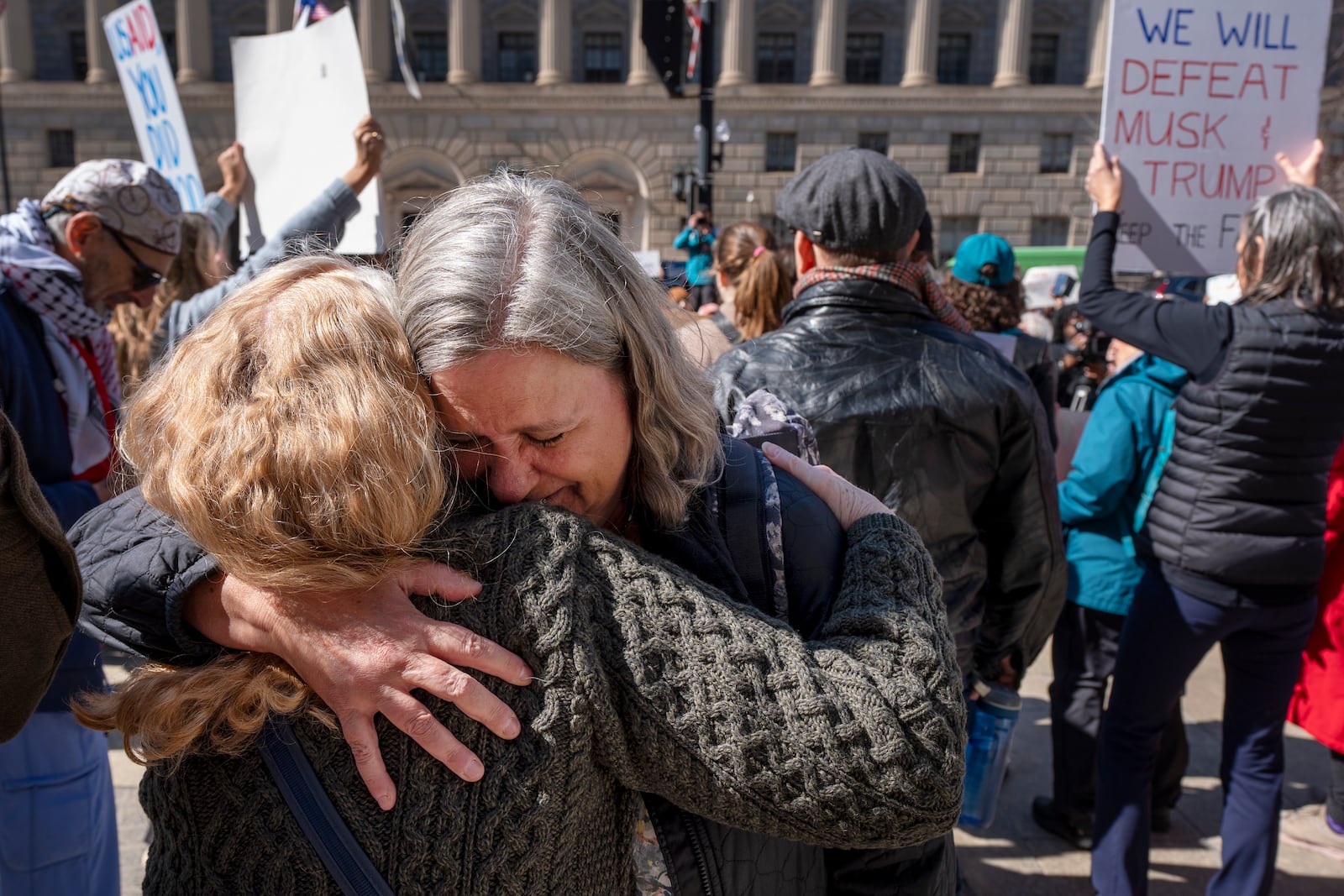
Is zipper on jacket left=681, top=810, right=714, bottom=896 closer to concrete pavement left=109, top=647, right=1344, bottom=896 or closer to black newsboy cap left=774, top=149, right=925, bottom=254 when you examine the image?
black newsboy cap left=774, top=149, right=925, bottom=254

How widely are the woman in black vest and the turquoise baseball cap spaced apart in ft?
4.04

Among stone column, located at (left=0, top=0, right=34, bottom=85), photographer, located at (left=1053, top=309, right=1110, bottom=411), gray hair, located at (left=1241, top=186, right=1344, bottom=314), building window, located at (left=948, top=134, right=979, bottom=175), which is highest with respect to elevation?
stone column, located at (left=0, top=0, right=34, bottom=85)

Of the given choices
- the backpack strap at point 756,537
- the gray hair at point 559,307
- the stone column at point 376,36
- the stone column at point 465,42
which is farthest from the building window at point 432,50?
the backpack strap at point 756,537

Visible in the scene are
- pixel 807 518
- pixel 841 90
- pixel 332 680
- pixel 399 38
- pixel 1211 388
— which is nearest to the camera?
pixel 332 680

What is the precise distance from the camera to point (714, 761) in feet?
3.30

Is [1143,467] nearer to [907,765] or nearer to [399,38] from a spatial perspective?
[907,765]

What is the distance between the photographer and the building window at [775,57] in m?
31.7

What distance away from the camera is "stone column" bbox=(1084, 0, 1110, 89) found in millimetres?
29891

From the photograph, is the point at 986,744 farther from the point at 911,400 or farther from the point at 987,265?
the point at 987,265

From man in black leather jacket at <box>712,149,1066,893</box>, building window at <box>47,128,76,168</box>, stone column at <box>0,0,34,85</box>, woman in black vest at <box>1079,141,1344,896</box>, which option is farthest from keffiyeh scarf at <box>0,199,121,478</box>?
stone column at <box>0,0,34,85</box>

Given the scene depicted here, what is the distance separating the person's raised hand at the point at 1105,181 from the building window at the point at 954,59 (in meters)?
31.5

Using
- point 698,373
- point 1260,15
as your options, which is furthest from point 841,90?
point 698,373

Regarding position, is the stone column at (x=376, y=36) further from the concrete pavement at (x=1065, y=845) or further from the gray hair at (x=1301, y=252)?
the gray hair at (x=1301, y=252)

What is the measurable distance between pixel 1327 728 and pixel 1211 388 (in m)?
1.57
